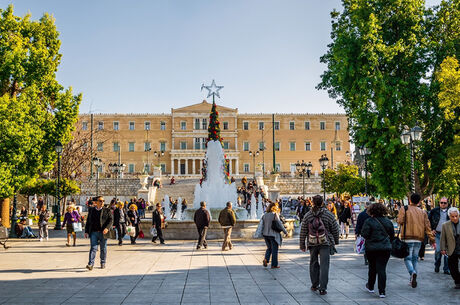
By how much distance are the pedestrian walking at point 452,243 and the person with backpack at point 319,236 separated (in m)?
1.88

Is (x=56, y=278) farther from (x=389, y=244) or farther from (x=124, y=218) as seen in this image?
(x=124, y=218)

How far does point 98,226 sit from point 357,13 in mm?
15652

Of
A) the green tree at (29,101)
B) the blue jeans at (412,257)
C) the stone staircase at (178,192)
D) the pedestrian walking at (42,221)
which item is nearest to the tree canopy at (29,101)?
the green tree at (29,101)

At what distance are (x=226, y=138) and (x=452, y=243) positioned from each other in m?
72.0

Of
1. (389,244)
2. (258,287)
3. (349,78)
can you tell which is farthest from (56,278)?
(349,78)

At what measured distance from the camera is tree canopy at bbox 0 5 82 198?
722 inches

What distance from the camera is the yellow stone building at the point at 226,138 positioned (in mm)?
78562

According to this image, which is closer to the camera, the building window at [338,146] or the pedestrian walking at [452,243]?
the pedestrian walking at [452,243]

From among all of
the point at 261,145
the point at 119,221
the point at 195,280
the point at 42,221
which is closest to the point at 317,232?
the point at 195,280

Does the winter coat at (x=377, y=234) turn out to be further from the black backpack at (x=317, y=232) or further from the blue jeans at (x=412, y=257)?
the blue jeans at (x=412, y=257)

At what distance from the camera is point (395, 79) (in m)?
20.9

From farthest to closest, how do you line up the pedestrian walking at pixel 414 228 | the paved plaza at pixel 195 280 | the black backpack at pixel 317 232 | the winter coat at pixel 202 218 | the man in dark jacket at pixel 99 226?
1. the winter coat at pixel 202 218
2. the man in dark jacket at pixel 99 226
3. the pedestrian walking at pixel 414 228
4. the black backpack at pixel 317 232
5. the paved plaza at pixel 195 280

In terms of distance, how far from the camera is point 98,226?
10148 millimetres

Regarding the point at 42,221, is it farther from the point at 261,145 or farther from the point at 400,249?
the point at 261,145
